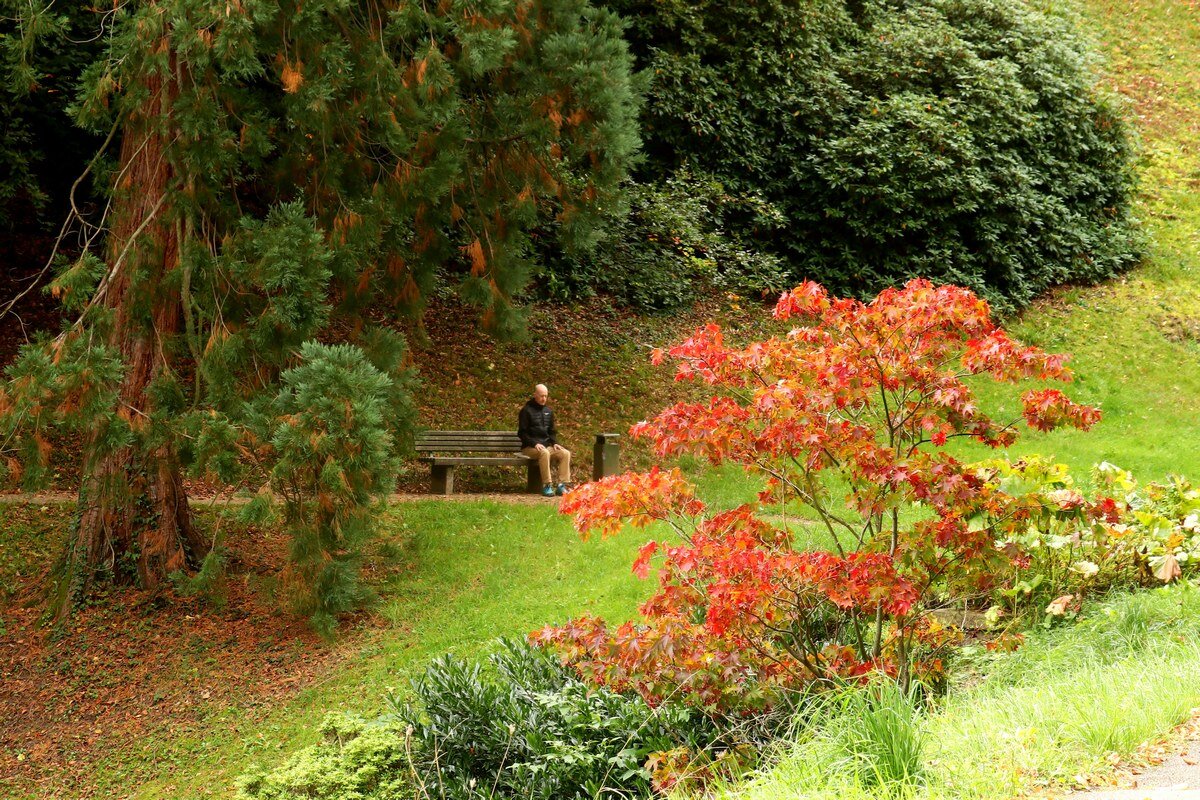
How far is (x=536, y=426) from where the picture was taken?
10.9 metres

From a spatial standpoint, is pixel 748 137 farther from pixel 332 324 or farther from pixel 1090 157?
pixel 332 324

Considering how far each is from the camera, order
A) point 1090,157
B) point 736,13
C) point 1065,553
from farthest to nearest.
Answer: point 1090,157, point 736,13, point 1065,553

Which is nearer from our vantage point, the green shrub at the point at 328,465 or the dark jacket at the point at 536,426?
the green shrub at the point at 328,465

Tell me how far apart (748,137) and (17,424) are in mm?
12126

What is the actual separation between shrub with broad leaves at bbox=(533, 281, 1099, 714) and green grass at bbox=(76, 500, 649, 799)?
1.79 m

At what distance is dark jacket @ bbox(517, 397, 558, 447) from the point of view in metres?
10.9

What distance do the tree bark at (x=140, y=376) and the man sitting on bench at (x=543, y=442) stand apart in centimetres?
346

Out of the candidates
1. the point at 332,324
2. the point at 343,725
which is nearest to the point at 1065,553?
the point at 343,725

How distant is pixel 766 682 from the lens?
196 inches

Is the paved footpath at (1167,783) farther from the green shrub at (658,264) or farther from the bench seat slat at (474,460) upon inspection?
the green shrub at (658,264)

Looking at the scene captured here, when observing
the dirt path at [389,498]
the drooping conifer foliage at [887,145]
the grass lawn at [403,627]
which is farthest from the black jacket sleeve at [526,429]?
the drooping conifer foliage at [887,145]

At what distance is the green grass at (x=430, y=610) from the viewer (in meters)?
6.59

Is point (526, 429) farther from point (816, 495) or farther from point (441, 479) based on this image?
point (816, 495)

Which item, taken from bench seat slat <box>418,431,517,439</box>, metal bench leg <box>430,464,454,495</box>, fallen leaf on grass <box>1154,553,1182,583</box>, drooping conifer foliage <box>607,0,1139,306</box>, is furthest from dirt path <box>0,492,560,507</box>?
drooping conifer foliage <box>607,0,1139,306</box>
